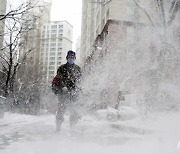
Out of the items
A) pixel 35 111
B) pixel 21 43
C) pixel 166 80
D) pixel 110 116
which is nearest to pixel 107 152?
pixel 110 116

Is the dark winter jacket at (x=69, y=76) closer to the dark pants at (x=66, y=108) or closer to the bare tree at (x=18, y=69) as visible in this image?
the dark pants at (x=66, y=108)

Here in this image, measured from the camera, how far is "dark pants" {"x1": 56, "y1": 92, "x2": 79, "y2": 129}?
18.7 feet

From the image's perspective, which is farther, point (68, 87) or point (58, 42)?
point (58, 42)

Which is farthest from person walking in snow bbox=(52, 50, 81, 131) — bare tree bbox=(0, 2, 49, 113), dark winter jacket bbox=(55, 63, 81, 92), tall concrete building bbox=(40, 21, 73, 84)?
tall concrete building bbox=(40, 21, 73, 84)

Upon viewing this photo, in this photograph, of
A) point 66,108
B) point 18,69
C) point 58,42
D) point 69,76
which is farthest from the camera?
point 58,42

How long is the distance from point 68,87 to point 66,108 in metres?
0.39

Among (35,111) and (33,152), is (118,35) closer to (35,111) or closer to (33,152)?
(35,111)

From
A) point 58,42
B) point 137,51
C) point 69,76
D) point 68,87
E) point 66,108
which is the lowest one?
point 66,108

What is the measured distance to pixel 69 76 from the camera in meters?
5.85

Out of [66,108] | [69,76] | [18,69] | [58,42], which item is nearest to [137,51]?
[18,69]

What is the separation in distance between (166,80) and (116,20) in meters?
16.2

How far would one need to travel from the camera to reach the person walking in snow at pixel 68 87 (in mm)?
5719

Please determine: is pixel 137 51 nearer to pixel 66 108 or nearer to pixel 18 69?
pixel 18 69

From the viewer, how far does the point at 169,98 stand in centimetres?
1048
